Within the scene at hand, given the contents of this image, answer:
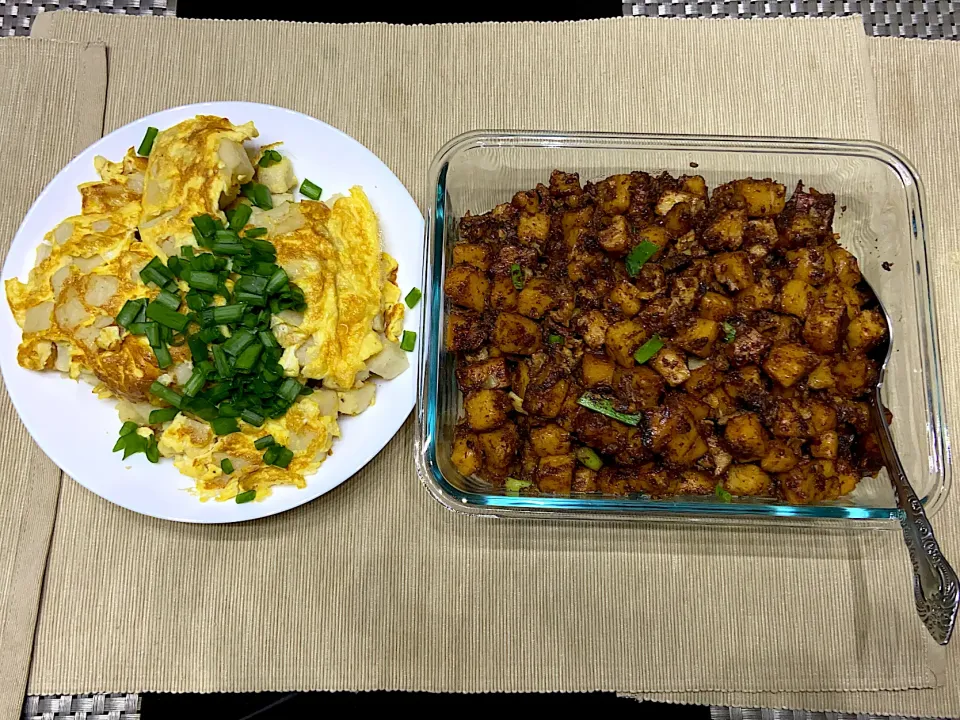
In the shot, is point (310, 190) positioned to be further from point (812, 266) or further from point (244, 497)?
point (812, 266)

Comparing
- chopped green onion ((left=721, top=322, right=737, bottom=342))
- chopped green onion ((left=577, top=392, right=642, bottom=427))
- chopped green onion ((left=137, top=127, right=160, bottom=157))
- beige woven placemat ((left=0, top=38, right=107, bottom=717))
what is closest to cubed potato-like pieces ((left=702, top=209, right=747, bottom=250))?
chopped green onion ((left=721, top=322, right=737, bottom=342))

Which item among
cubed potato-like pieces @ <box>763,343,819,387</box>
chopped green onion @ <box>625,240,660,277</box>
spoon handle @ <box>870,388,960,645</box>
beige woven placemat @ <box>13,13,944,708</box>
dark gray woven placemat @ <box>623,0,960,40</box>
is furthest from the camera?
dark gray woven placemat @ <box>623,0,960,40</box>

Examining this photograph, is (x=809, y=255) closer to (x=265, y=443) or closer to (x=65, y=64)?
(x=265, y=443)

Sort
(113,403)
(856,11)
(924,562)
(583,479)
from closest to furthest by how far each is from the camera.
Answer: (924,562) → (583,479) → (113,403) → (856,11)

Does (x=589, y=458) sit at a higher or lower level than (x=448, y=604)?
higher

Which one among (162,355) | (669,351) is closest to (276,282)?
(162,355)

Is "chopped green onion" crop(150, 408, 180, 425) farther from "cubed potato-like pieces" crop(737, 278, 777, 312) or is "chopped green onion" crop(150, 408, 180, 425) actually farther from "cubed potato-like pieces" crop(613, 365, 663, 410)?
"cubed potato-like pieces" crop(737, 278, 777, 312)

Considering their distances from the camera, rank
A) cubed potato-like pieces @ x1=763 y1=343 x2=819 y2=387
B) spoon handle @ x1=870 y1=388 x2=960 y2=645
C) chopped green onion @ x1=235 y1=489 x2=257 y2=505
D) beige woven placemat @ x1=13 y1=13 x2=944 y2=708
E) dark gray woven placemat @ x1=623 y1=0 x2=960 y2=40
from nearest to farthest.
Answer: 1. spoon handle @ x1=870 y1=388 x2=960 y2=645
2. cubed potato-like pieces @ x1=763 y1=343 x2=819 y2=387
3. chopped green onion @ x1=235 y1=489 x2=257 y2=505
4. beige woven placemat @ x1=13 y1=13 x2=944 y2=708
5. dark gray woven placemat @ x1=623 y1=0 x2=960 y2=40

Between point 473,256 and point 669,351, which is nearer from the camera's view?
point 669,351
